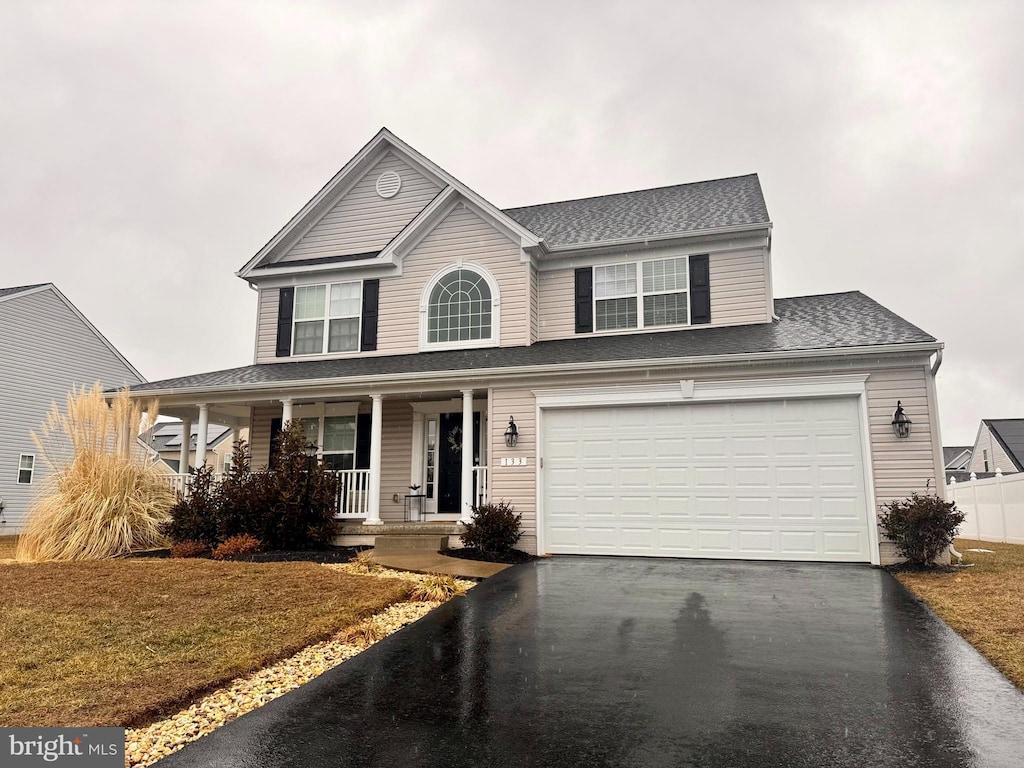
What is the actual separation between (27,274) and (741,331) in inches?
1626

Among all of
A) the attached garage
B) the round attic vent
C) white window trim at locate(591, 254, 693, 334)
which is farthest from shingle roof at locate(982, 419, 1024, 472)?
the round attic vent

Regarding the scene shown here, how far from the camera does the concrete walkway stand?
8582 mm

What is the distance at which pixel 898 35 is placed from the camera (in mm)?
12773

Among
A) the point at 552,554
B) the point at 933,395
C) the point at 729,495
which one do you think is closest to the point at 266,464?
the point at 552,554

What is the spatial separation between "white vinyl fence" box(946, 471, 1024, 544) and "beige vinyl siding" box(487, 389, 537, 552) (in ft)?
27.3

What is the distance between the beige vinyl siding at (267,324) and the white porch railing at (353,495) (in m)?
3.91

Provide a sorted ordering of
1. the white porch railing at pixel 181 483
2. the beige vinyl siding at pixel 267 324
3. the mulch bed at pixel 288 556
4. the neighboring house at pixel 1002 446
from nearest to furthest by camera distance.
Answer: the mulch bed at pixel 288 556 → the white porch railing at pixel 181 483 → the beige vinyl siding at pixel 267 324 → the neighboring house at pixel 1002 446

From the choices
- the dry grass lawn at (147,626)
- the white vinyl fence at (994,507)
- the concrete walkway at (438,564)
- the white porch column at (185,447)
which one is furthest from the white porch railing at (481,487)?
the white vinyl fence at (994,507)

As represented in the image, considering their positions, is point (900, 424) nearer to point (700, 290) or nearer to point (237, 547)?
point (700, 290)

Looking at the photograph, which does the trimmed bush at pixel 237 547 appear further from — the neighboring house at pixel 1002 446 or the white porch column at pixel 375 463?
the neighboring house at pixel 1002 446

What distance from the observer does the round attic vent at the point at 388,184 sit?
48.0 feet

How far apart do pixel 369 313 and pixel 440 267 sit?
1.88m

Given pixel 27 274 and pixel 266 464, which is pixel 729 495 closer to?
pixel 266 464

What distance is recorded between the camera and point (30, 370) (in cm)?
1989
